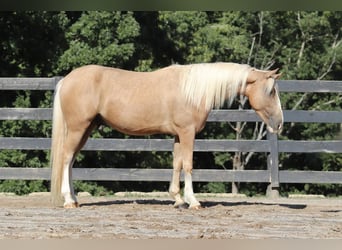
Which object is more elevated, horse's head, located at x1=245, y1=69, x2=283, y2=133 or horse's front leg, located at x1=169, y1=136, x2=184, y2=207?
horse's head, located at x1=245, y1=69, x2=283, y2=133

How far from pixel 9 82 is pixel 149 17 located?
6684 millimetres

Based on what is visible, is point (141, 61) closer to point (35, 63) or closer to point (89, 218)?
point (35, 63)

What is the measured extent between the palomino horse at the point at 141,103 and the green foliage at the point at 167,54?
3208 mm

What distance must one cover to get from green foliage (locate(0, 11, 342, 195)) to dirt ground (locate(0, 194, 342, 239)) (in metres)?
4.23

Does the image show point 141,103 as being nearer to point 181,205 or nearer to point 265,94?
point 181,205

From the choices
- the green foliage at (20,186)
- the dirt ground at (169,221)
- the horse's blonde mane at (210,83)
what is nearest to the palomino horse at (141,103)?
the horse's blonde mane at (210,83)

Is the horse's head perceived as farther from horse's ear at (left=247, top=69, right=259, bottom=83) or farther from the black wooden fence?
the black wooden fence

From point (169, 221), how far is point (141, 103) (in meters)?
1.67

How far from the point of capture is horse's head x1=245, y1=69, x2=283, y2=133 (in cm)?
610

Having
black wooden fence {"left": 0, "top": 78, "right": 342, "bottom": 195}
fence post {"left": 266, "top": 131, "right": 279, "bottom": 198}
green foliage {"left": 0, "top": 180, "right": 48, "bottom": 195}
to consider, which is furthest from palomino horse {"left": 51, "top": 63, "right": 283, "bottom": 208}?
green foliage {"left": 0, "top": 180, "right": 48, "bottom": 195}

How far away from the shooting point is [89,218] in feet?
15.5

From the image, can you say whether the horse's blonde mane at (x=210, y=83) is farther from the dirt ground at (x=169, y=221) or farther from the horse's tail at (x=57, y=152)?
the horse's tail at (x=57, y=152)

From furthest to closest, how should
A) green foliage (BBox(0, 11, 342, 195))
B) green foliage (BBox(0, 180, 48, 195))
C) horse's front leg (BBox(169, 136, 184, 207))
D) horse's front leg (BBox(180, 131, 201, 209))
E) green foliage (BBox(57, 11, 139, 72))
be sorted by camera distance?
green foliage (BBox(57, 11, 139, 72)) → green foliage (BBox(0, 11, 342, 195)) → green foliage (BBox(0, 180, 48, 195)) → horse's front leg (BBox(169, 136, 184, 207)) → horse's front leg (BBox(180, 131, 201, 209))

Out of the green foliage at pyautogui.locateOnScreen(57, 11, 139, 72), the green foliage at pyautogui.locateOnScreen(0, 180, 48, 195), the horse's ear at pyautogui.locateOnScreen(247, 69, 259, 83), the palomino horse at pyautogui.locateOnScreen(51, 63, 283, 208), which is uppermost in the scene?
the green foliage at pyautogui.locateOnScreen(57, 11, 139, 72)
